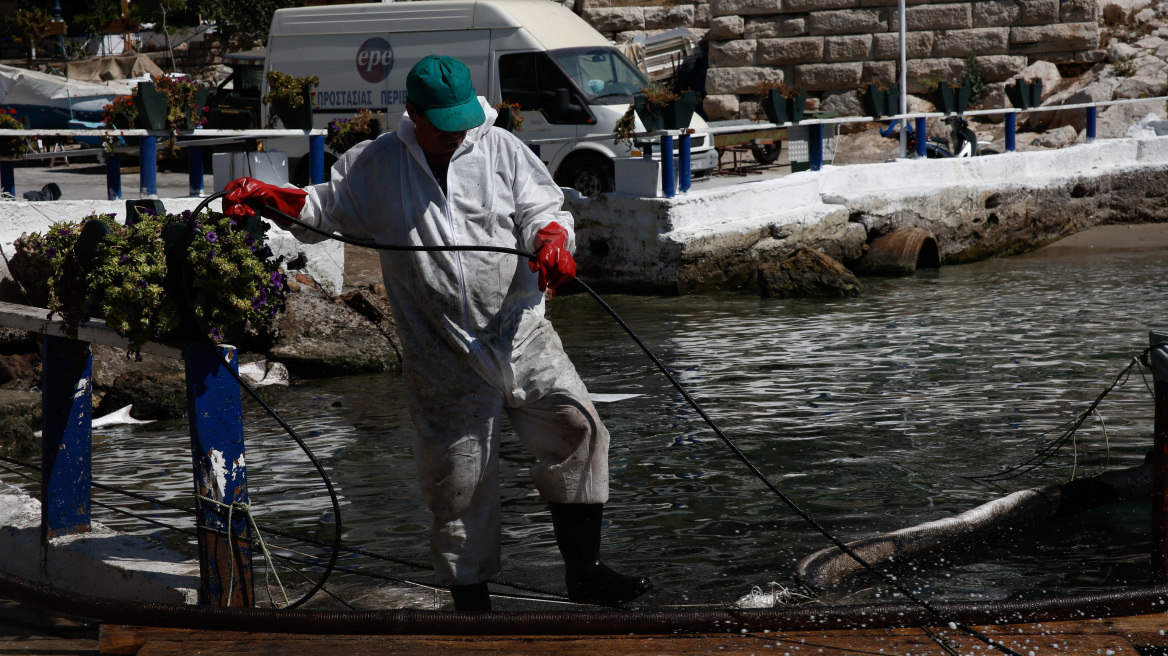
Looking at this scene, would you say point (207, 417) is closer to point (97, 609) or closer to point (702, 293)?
point (97, 609)

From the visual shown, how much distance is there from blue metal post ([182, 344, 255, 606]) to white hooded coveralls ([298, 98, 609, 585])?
543 millimetres

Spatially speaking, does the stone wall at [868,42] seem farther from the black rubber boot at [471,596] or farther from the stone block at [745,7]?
the black rubber boot at [471,596]

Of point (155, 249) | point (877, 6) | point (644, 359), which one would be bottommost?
point (644, 359)

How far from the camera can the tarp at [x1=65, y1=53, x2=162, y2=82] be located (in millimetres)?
29750

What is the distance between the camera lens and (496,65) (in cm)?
1381

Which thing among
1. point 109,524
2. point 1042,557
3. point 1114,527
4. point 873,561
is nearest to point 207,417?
point 109,524

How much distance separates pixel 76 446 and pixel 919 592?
3.07m

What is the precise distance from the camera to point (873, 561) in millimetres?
4066

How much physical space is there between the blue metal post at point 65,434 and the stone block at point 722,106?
823 inches

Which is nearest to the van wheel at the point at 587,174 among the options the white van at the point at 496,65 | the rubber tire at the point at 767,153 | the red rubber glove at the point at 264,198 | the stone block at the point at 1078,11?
the white van at the point at 496,65

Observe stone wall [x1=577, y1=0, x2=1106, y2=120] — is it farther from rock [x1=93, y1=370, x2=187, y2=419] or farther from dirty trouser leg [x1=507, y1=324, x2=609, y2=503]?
dirty trouser leg [x1=507, y1=324, x2=609, y2=503]

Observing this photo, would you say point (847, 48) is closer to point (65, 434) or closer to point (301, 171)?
point (301, 171)

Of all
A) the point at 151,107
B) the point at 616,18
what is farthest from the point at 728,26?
the point at 151,107

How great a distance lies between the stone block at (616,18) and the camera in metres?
25.3
